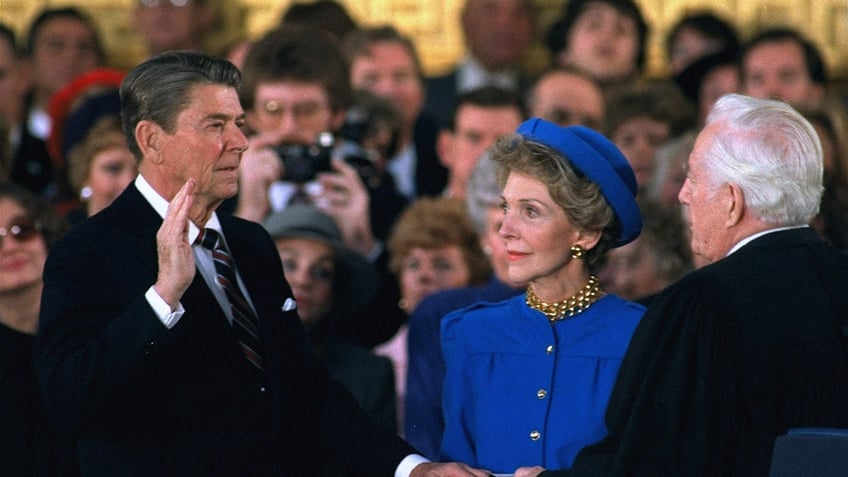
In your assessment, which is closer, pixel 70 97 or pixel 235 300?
pixel 235 300

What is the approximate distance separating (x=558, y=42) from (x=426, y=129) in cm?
97

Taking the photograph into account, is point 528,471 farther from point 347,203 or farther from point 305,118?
point 305,118

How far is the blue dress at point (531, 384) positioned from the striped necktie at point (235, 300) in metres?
0.61

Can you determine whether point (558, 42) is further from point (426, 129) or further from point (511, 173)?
point (511, 173)

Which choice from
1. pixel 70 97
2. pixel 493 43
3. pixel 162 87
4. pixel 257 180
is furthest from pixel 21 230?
pixel 493 43

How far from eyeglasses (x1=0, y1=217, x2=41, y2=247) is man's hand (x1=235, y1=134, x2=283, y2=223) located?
80 centimetres

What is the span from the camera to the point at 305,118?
275 inches

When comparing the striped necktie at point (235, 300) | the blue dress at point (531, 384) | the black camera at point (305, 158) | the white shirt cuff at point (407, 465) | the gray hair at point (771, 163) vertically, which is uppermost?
the gray hair at point (771, 163)

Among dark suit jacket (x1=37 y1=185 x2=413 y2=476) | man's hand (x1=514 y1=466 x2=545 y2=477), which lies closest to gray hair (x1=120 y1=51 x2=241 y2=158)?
dark suit jacket (x1=37 y1=185 x2=413 y2=476)

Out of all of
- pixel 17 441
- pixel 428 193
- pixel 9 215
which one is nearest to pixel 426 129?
pixel 428 193

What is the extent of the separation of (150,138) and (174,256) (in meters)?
0.40

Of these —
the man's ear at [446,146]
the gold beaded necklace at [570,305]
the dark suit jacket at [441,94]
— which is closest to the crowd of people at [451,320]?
the gold beaded necklace at [570,305]

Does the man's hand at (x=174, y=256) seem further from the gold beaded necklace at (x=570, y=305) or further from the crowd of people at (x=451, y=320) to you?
the gold beaded necklace at (x=570, y=305)

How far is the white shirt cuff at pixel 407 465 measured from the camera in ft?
16.0
